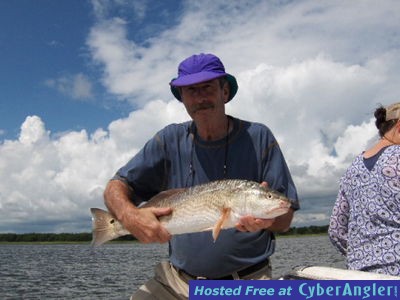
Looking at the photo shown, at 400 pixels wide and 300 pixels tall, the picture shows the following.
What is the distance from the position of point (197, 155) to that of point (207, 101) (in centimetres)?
67

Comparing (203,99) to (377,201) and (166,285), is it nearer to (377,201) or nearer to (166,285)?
(377,201)

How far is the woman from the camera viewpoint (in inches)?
176

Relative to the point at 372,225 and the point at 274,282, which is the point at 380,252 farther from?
the point at 274,282

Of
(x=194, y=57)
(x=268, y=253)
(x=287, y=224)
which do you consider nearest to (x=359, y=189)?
(x=287, y=224)

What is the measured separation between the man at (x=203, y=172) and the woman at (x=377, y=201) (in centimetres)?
70

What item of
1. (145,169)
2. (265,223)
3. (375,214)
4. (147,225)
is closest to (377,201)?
(375,214)

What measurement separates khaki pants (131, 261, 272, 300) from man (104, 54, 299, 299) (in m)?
0.01

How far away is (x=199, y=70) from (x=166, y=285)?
8.15 ft

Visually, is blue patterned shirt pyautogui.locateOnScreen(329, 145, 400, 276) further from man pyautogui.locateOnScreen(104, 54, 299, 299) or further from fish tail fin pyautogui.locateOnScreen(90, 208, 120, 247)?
fish tail fin pyautogui.locateOnScreen(90, 208, 120, 247)

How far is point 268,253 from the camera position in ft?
18.5

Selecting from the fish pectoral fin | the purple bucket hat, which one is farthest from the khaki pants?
the purple bucket hat

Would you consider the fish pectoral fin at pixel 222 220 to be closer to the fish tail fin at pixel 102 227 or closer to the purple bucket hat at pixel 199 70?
the fish tail fin at pixel 102 227

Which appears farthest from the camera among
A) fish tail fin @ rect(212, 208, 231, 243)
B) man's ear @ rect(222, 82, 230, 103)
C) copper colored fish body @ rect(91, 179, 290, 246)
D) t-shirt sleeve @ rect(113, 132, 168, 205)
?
t-shirt sleeve @ rect(113, 132, 168, 205)

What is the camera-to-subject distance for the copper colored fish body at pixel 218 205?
16.0 ft
